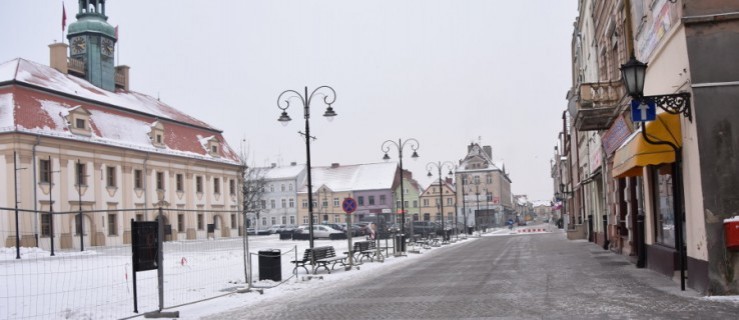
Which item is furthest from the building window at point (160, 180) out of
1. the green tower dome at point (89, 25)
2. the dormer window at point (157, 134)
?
the green tower dome at point (89, 25)

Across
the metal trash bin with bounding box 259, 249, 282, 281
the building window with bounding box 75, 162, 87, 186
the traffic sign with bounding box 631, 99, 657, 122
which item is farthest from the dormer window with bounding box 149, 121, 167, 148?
the traffic sign with bounding box 631, 99, 657, 122

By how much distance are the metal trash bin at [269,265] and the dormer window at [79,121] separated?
36321 millimetres

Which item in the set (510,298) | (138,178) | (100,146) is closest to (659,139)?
(510,298)

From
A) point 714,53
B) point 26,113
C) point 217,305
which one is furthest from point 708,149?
point 26,113

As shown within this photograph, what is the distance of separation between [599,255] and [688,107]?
43.9 feet

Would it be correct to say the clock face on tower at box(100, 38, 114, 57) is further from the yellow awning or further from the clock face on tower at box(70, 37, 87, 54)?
the yellow awning

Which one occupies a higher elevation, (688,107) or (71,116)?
(71,116)

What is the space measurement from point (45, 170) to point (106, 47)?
1924cm

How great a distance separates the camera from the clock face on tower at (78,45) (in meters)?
61.8

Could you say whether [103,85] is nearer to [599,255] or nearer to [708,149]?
[599,255]

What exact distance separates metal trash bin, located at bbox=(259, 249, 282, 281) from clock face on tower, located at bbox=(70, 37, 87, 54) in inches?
1987

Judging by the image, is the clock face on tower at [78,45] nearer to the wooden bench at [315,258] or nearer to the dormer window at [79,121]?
the dormer window at [79,121]

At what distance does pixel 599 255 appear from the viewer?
78.4 ft

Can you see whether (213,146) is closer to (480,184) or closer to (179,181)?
(179,181)
